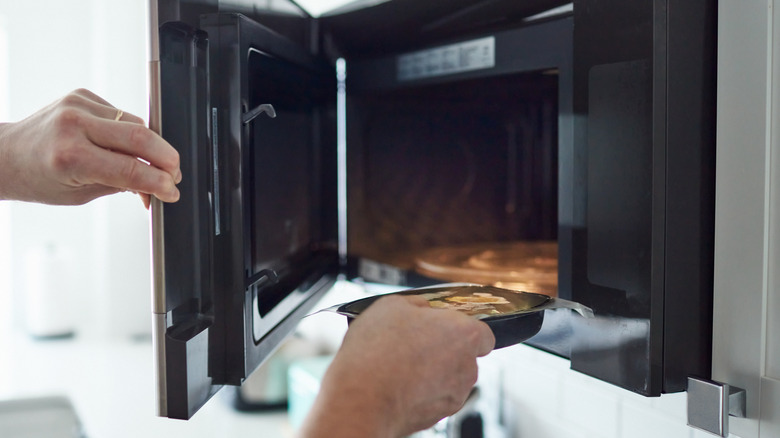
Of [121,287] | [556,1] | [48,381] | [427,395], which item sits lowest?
[48,381]

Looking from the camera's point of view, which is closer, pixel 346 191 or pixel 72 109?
pixel 72 109

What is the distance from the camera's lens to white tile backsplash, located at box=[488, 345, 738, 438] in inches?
31.5

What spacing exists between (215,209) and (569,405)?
0.62 metres

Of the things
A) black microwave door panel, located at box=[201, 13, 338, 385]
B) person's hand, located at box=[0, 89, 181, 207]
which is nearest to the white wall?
black microwave door panel, located at box=[201, 13, 338, 385]

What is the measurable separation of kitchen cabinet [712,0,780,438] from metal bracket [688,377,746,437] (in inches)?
0.5

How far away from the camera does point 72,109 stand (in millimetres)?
536

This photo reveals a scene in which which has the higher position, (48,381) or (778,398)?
(778,398)

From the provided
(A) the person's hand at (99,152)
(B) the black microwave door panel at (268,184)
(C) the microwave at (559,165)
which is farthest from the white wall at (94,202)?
(A) the person's hand at (99,152)

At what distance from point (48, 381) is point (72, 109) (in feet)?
4.83

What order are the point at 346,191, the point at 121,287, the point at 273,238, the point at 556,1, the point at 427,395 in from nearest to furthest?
the point at 427,395
the point at 556,1
the point at 273,238
the point at 346,191
the point at 121,287

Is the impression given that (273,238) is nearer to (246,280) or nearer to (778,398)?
(246,280)

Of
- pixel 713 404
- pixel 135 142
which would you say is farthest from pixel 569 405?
pixel 135 142

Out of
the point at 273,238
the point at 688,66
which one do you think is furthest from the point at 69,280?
the point at 688,66

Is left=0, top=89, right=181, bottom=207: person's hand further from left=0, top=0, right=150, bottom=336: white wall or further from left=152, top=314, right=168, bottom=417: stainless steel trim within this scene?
left=0, top=0, right=150, bottom=336: white wall
